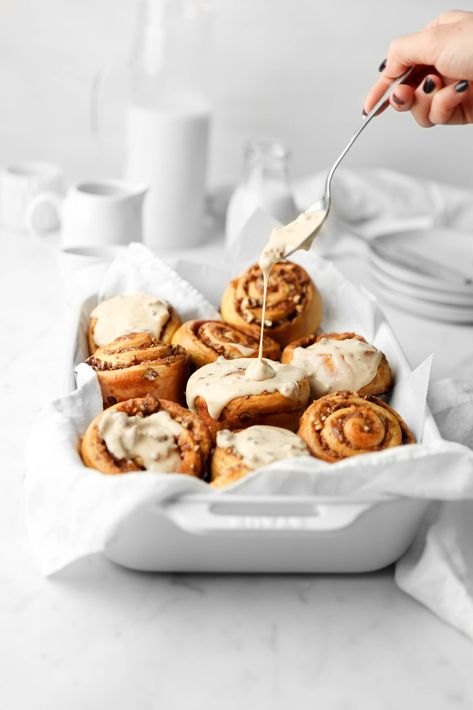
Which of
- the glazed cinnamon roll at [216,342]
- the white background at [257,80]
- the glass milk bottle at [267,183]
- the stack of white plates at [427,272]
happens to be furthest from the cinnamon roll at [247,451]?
the white background at [257,80]

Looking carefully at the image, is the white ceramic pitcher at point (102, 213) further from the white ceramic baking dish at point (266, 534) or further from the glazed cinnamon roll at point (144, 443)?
the white ceramic baking dish at point (266, 534)

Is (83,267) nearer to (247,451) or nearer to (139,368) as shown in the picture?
(139,368)

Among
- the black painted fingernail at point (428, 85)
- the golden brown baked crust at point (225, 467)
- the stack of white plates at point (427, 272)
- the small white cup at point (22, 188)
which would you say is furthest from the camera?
the small white cup at point (22, 188)

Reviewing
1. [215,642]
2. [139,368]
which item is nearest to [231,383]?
[139,368]

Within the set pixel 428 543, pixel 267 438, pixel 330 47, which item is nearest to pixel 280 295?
pixel 267 438

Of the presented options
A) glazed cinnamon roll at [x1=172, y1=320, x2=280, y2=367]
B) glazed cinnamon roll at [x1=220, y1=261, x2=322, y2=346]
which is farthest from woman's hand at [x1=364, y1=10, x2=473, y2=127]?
glazed cinnamon roll at [x1=172, y1=320, x2=280, y2=367]

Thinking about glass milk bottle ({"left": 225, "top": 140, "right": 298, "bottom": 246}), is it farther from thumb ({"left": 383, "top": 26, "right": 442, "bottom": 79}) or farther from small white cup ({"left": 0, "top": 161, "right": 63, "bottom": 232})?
thumb ({"left": 383, "top": 26, "right": 442, "bottom": 79})

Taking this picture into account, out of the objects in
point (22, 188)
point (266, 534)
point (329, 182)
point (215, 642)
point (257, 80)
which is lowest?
point (215, 642)
